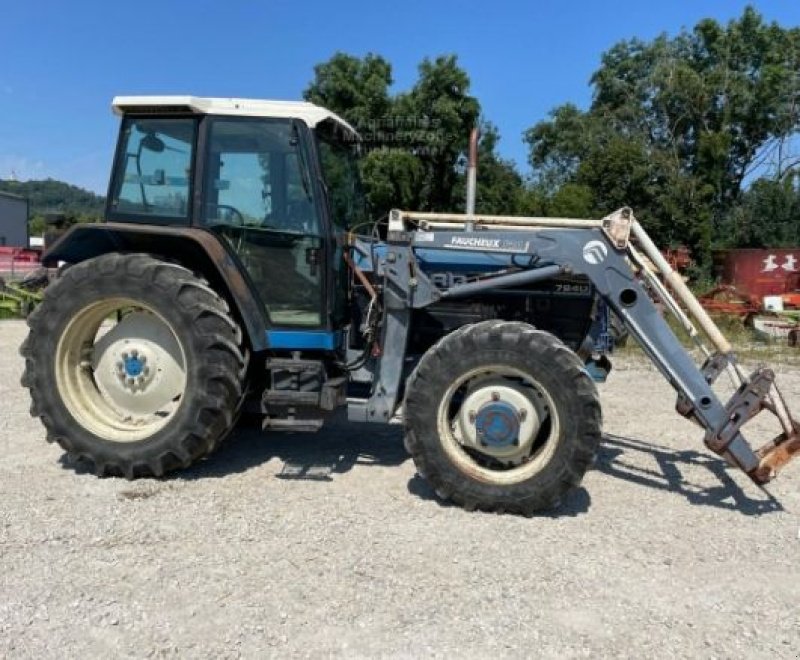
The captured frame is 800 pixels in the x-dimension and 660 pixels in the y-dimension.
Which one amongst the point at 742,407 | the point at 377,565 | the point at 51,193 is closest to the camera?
the point at 377,565

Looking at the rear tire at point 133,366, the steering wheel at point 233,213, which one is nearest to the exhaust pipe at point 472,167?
the steering wheel at point 233,213

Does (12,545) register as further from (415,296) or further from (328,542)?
(415,296)

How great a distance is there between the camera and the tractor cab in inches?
184

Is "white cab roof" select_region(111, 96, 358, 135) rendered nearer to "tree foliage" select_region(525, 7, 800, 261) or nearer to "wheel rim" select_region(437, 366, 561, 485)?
"wheel rim" select_region(437, 366, 561, 485)

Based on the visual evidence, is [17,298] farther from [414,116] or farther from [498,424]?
[498,424]

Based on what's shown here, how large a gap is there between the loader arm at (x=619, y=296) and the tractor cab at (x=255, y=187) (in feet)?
1.64

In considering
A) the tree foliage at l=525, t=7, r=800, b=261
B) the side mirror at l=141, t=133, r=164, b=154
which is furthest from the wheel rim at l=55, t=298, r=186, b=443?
the tree foliage at l=525, t=7, r=800, b=261

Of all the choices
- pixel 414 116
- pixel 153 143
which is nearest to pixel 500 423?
pixel 153 143

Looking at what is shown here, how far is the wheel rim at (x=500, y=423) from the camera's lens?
4.24 m

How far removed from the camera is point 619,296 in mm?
4398

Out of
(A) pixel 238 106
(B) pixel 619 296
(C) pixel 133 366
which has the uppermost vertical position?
(A) pixel 238 106

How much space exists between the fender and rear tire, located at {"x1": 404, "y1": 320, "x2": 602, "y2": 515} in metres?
1.23

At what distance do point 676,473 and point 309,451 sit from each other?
2.84 metres

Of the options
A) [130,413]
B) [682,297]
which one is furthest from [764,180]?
[130,413]
